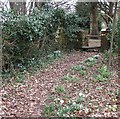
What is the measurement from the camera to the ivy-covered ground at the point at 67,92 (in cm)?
140

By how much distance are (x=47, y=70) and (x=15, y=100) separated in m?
0.79

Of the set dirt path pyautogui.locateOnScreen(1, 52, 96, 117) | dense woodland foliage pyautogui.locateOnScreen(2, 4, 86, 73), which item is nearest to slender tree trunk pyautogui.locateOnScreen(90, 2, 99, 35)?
dense woodland foliage pyautogui.locateOnScreen(2, 4, 86, 73)

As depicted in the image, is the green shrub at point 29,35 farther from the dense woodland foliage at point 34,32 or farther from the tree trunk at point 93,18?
the tree trunk at point 93,18

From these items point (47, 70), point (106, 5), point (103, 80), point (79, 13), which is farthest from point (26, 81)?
point (79, 13)

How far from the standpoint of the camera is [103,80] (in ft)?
6.33

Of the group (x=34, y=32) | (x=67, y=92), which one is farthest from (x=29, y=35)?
(x=67, y=92)

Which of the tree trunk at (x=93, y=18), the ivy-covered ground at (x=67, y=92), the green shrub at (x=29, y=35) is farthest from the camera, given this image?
the tree trunk at (x=93, y=18)

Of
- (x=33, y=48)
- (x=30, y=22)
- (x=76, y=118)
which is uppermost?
(x=30, y=22)

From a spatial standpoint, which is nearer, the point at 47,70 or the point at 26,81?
the point at 26,81

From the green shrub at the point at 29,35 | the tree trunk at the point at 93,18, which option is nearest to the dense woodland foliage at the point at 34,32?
the green shrub at the point at 29,35

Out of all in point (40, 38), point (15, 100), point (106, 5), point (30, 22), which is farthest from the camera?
point (40, 38)

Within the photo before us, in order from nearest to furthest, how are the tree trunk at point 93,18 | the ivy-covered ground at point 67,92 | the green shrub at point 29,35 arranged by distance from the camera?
1. the ivy-covered ground at point 67,92
2. the green shrub at point 29,35
3. the tree trunk at point 93,18

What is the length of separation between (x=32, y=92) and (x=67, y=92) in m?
0.24

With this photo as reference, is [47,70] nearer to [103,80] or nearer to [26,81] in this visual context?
[26,81]
